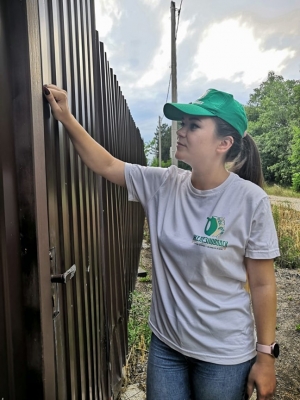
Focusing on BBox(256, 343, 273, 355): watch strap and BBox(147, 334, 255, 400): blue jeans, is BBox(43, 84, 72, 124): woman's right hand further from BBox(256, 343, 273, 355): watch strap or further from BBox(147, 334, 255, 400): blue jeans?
BBox(256, 343, 273, 355): watch strap

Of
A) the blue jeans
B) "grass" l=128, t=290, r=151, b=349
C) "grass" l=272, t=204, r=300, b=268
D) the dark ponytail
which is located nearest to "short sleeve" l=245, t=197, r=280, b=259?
the dark ponytail

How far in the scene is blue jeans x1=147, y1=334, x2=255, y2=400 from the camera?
1.40 meters

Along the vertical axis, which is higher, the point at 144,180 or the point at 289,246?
the point at 144,180

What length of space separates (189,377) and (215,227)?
2.47 feet

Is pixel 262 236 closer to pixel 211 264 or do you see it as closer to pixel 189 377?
pixel 211 264

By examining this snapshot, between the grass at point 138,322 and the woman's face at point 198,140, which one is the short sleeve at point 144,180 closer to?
the woman's face at point 198,140

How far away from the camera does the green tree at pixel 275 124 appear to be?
3444 cm

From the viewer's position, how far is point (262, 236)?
1331 millimetres

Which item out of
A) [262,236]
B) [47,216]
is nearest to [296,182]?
[262,236]

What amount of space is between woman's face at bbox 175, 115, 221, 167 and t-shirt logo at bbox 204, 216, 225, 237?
0.91 ft

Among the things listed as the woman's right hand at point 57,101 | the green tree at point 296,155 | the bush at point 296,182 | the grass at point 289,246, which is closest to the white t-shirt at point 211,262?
the woman's right hand at point 57,101

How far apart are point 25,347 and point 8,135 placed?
658mm

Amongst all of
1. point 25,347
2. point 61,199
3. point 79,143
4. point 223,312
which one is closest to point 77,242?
point 61,199

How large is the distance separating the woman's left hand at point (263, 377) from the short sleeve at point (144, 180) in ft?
2.93
